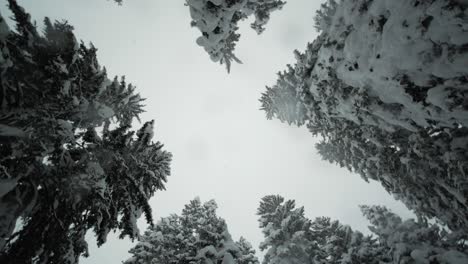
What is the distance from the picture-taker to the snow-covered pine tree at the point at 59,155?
445cm

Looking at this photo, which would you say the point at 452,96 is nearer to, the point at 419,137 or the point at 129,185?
the point at 419,137

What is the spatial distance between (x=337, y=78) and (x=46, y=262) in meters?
10.7

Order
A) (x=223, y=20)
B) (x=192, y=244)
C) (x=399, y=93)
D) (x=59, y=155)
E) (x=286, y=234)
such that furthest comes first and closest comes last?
(x=286, y=234) < (x=192, y=244) < (x=223, y=20) < (x=399, y=93) < (x=59, y=155)

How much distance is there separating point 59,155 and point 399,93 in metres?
8.71

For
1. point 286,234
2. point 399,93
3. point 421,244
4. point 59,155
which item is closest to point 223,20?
point 399,93

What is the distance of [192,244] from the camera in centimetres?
1284

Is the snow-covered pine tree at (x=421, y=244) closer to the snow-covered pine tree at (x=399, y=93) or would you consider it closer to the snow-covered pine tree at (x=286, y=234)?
the snow-covered pine tree at (x=399, y=93)

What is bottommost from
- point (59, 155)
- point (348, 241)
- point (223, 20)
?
point (59, 155)

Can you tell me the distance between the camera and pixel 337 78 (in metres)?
10.9

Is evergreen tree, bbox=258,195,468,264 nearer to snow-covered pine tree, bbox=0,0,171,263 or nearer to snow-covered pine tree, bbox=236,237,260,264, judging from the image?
snow-covered pine tree, bbox=236,237,260,264

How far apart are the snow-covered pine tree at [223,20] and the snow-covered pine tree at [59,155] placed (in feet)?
12.4

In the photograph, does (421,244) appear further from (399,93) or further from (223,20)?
(223,20)

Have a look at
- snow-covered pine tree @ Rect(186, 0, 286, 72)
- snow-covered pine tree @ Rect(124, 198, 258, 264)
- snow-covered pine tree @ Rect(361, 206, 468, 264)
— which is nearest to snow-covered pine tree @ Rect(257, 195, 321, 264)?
snow-covered pine tree @ Rect(124, 198, 258, 264)

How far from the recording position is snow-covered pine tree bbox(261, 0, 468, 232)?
6.31 metres
